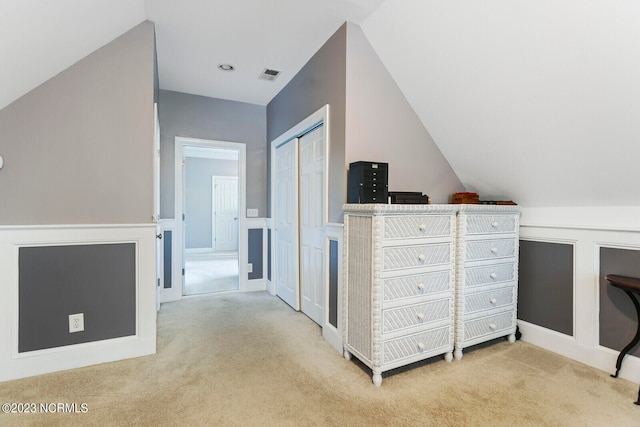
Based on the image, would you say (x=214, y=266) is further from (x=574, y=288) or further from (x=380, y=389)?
(x=574, y=288)

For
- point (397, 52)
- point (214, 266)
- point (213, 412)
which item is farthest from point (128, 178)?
point (214, 266)

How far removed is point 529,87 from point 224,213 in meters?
7.16

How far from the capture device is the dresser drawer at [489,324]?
7.82ft

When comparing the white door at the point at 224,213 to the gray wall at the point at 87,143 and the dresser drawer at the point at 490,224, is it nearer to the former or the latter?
the gray wall at the point at 87,143

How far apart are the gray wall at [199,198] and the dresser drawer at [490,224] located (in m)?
6.76

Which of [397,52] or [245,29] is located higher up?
[245,29]

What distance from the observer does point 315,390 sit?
76.3 inches

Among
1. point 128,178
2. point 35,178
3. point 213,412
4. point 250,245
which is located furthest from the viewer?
point 250,245

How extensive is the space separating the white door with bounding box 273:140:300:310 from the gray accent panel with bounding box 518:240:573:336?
216 centimetres

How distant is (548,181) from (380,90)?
1483 mm

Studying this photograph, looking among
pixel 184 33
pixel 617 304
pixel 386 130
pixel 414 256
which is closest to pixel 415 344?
pixel 414 256

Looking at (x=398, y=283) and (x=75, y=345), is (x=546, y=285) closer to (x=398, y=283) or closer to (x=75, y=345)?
(x=398, y=283)

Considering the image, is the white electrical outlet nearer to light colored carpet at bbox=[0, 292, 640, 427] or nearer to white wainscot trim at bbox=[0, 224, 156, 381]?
white wainscot trim at bbox=[0, 224, 156, 381]

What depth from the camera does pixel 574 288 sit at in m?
2.38
